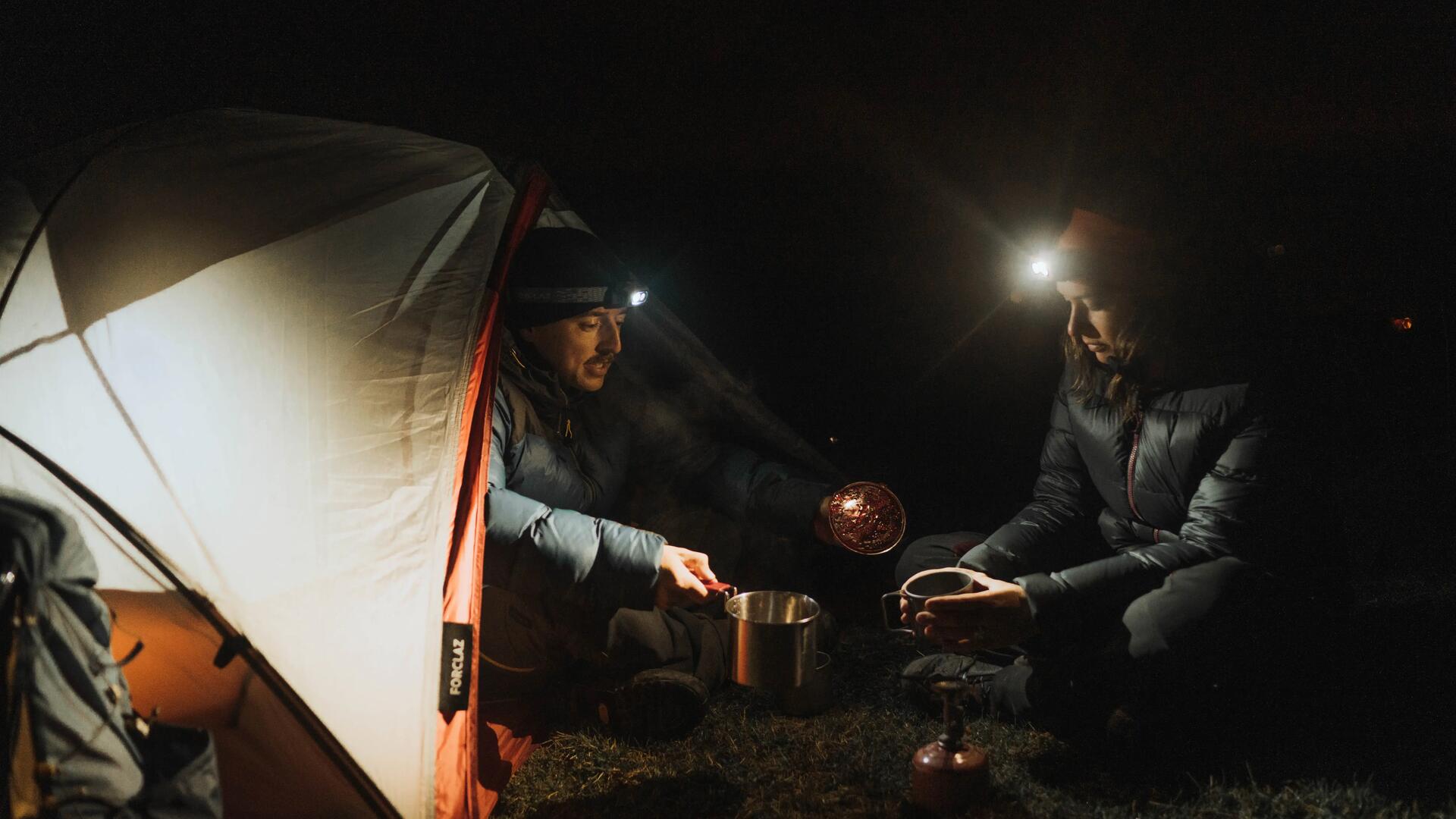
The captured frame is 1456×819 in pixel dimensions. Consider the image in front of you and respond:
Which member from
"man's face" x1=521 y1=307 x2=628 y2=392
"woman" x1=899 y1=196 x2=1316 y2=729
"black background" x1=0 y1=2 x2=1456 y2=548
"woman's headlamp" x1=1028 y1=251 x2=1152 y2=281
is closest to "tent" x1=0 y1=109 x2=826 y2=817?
"man's face" x1=521 y1=307 x2=628 y2=392

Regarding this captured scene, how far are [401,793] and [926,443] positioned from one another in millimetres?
4169

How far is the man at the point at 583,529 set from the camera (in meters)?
2.53

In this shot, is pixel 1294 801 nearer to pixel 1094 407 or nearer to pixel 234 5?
pixel 1094 407

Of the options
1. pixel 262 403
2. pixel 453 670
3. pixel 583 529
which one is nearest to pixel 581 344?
pixel 583 529

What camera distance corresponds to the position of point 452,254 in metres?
2.48

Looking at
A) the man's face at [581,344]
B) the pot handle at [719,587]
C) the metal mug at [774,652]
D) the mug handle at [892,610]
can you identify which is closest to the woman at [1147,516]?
the mug handle at [892,610]

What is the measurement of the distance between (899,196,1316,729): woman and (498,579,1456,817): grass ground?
0.21 m

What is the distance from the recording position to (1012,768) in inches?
99.4

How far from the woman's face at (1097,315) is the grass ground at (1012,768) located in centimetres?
135

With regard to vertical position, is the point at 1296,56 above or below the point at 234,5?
below

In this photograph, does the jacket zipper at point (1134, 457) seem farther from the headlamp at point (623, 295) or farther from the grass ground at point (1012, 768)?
the headlamp at point (623, 295)

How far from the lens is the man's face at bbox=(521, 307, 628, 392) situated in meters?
3.13

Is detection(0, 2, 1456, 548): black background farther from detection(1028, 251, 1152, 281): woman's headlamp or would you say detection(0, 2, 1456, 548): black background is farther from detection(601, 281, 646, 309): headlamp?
detection(601, 281, 646, 309): headlamp

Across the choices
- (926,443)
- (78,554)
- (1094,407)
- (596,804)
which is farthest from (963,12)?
(78,554)
